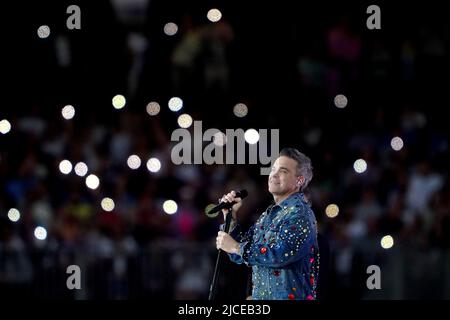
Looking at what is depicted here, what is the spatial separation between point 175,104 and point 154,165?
0.89 meters

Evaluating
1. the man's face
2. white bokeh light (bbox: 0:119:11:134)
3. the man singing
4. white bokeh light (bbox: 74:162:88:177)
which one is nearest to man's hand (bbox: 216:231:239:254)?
the man singing

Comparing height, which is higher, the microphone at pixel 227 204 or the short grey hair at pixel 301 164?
the short grey hair at pixel 301 164

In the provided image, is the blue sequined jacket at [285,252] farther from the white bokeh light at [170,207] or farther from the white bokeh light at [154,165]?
the white bokeh light at [154,165]

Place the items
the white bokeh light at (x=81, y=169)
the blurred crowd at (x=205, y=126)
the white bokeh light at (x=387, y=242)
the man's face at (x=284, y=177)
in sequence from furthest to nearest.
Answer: the white bokeh light at (x=81, y=169) → the white bokeh light at (x=387, y=242) → the blurred crowd at (x=205, y=126) → the man's face at (x=284, y=177)

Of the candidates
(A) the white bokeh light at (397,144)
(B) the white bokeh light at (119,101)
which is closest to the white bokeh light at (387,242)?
(A) the white bokeh light at (397,144)

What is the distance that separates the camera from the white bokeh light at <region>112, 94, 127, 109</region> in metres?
11.6

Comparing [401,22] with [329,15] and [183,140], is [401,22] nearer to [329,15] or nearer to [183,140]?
[329,15]

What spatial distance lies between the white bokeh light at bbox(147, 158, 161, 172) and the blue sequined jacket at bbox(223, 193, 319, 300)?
12.9 feet

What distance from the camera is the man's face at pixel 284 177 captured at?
7.09m

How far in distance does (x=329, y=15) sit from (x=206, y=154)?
8.49 feet

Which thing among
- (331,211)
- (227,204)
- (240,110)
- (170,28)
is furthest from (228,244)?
(170,28)

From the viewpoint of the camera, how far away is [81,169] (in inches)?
434

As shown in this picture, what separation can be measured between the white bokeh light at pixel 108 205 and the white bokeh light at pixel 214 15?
1.88 metres

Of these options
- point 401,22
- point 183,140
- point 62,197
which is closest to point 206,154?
point 183,140
